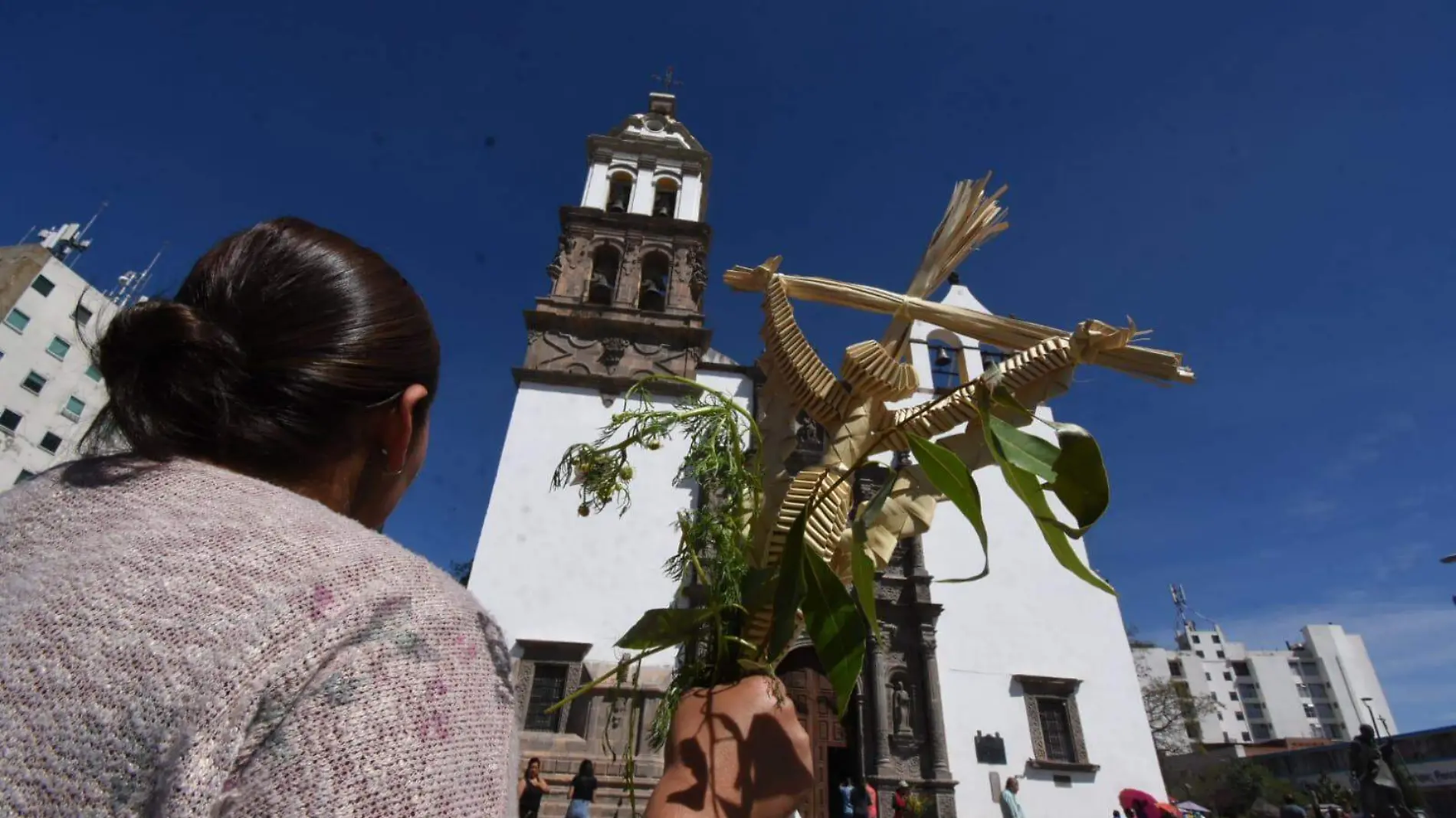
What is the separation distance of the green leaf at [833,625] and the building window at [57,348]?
142 ft

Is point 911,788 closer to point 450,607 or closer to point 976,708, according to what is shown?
point 976,708

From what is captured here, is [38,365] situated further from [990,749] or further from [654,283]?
[990,749]

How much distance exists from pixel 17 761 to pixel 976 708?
1356cm

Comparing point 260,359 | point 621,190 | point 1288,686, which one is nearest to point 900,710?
point 260,359

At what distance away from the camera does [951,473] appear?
1.14 meters

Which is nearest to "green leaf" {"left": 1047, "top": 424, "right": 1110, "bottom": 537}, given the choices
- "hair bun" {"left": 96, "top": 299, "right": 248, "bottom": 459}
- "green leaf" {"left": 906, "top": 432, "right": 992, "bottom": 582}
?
"green leaf" {"left": 906, "top": 432, "right": 992, "bottom": 582}

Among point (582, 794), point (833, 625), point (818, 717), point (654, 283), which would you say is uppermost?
point (654, 283)

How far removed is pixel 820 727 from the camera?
1100 centimetres

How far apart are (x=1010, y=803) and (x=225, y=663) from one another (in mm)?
11779

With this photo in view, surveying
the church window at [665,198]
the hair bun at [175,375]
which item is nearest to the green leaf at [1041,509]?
the hair bun at [175,375]

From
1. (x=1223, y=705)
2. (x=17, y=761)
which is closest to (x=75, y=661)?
(x=17, y=761)

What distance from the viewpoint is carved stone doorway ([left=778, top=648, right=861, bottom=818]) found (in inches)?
419

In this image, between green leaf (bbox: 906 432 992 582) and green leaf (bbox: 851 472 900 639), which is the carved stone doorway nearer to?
green leaf (bbox: 851 472 900 639)

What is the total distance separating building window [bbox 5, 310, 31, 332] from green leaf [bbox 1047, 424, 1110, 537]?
42.6 metres
